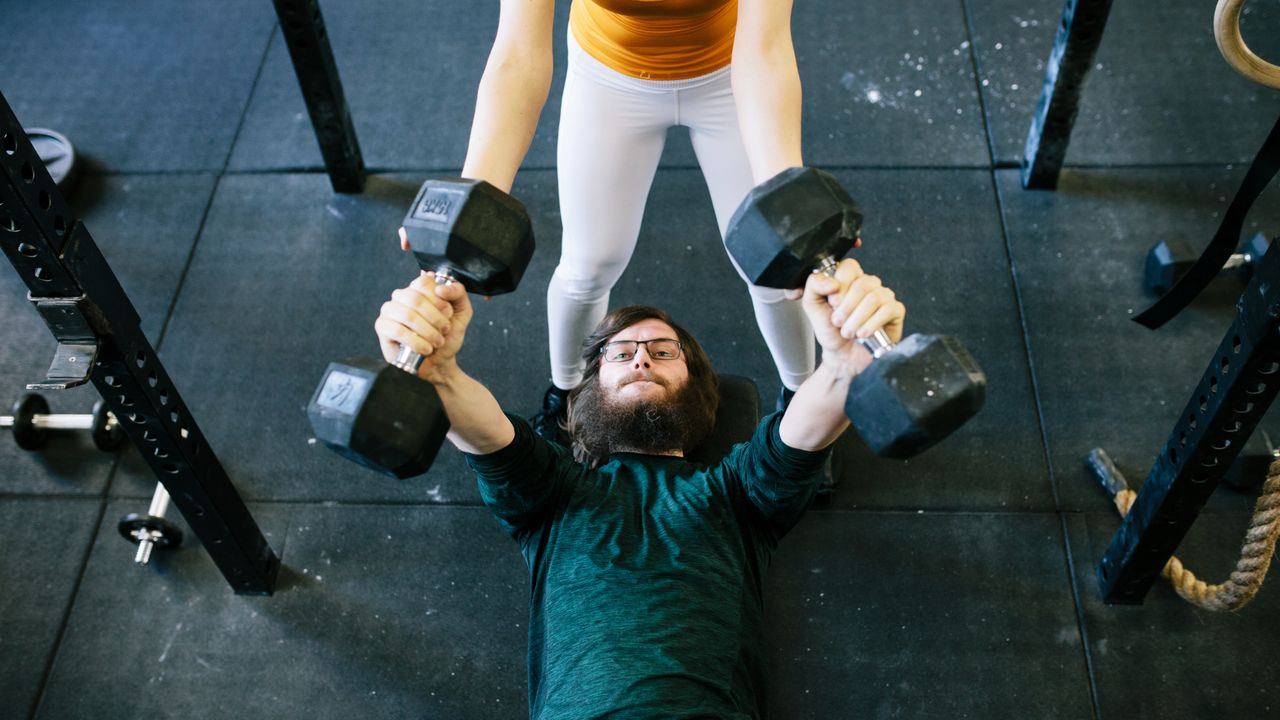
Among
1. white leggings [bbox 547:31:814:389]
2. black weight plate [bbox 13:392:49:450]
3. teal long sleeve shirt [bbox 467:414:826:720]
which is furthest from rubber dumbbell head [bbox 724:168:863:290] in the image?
black weight plate [bbox 13:392:49:450]

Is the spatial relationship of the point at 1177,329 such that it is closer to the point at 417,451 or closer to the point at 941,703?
the point at 941,703

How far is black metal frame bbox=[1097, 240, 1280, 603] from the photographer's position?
1.85 meters

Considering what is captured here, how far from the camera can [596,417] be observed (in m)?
2.30

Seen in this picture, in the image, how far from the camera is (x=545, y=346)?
299 centimetres

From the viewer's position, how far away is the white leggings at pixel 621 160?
6.92 feet

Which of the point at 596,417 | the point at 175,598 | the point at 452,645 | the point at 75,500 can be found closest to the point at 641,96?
the point at 596,417

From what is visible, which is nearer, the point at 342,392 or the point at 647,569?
the point at 342,392

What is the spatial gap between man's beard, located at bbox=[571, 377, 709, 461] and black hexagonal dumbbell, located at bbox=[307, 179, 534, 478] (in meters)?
0.68

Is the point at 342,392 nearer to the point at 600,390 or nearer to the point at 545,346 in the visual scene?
the point at 600,390

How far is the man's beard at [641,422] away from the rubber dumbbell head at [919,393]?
2.62ft

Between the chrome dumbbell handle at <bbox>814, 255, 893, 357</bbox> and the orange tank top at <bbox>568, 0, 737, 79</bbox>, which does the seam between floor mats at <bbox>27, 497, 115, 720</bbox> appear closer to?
the orange tank top at <bbox>568, 0, 737, 79</bbox>

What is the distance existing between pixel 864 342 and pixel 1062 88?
1.86 m

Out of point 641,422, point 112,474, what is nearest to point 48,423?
point 112,474

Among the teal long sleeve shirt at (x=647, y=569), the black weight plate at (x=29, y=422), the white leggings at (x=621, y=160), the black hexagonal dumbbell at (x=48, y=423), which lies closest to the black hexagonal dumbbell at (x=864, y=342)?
the teal long sleeve shirt at (x=647, y=569)
